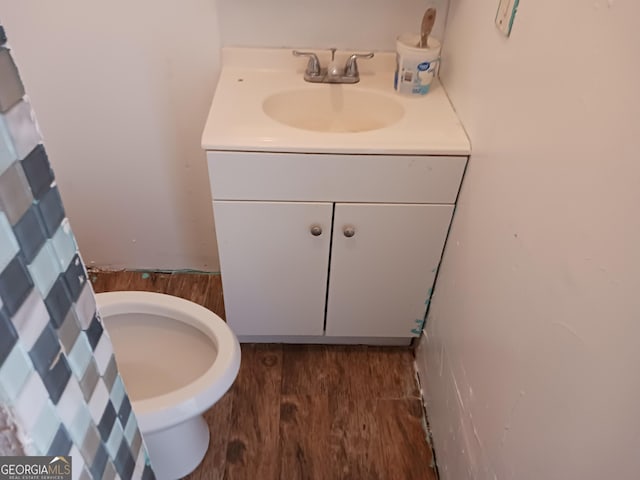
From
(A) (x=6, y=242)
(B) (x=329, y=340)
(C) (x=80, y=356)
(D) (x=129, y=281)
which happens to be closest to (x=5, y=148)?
(A) (x=6, y=242)

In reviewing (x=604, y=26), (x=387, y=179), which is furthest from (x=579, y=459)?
(x=387, y=179)

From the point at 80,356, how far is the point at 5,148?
211 millimetres

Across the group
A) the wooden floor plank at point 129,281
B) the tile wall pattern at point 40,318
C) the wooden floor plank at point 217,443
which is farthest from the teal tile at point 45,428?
the wooden floor plank at point 129,281

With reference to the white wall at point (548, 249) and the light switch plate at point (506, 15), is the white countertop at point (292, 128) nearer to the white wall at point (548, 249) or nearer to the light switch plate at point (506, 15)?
the white wall at point (548, 249)

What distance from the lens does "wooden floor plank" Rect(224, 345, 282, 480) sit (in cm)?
130

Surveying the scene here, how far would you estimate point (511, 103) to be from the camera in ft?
3.01

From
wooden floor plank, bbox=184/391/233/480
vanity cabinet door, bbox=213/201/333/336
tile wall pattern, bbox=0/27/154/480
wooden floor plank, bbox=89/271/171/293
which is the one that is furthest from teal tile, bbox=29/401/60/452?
wooden floor plank, bbox=89/271/171/293

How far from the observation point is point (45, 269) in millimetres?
411

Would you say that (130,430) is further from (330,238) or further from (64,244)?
(330,238)

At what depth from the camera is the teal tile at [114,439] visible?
0.55m

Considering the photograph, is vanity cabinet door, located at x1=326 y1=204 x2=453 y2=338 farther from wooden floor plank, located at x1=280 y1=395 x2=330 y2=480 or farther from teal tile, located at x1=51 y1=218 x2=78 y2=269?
teal tile, located at x1=51 y1=218 x2=78 y2=269

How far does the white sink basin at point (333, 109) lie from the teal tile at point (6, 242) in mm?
1018

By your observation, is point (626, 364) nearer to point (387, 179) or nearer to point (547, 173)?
point (547, 173)

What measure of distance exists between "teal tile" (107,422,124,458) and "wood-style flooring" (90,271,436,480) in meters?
0.79
